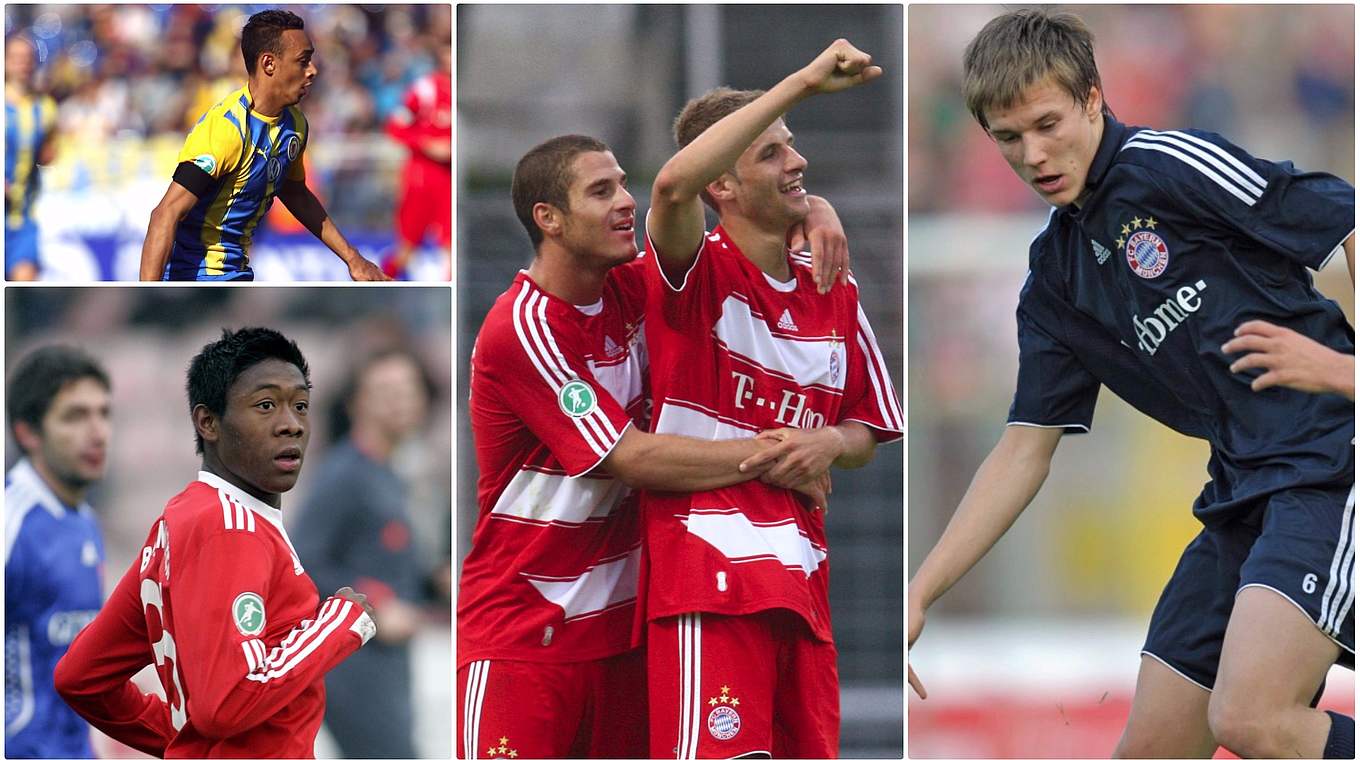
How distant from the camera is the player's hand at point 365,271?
4.05 metres

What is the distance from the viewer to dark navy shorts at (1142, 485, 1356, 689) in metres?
3.00

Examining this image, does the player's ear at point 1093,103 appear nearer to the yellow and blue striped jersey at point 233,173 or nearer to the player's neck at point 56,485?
the yellow and blue striped jersey at point 233,173

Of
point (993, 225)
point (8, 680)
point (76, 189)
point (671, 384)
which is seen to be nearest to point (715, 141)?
point (671, 384)

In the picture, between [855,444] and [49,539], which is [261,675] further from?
[49,539]

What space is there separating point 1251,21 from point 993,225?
1.97 m

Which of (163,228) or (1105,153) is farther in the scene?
(163,228)

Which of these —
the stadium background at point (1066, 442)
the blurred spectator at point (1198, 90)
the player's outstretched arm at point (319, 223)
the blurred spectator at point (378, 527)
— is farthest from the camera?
the blurred spectator at point (1198, 90)

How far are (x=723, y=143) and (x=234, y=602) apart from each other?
1.31 m

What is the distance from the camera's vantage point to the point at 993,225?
6211mm

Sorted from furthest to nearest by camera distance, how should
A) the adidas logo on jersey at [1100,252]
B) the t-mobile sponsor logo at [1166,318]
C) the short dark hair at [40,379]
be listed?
1. the short dark hair at [40,379]
2. the adidas logo on jersey at [1100,252]
3. the t-mobile sponsor logo at [1166,318]

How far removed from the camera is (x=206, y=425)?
317 centimetres

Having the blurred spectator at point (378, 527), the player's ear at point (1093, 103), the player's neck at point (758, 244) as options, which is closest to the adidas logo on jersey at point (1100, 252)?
the player's ear at point (1093, 103)

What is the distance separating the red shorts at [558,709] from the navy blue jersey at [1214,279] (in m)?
1.36

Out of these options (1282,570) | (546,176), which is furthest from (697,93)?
(1282,570)
